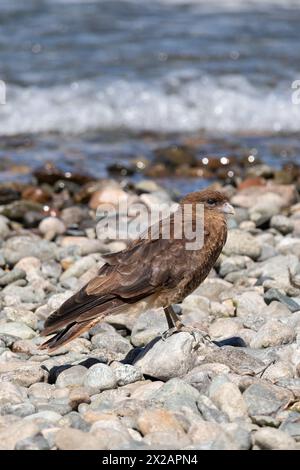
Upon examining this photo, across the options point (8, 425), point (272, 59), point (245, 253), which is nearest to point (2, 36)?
point (272, 59)

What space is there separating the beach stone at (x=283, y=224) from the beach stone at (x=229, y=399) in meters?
4.00

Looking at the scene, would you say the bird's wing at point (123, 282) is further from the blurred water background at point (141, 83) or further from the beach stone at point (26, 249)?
the blurred water background at point (141, 83)

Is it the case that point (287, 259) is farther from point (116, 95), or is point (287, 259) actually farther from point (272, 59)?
point (272, 59)

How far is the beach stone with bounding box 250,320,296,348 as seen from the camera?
19.3 ft

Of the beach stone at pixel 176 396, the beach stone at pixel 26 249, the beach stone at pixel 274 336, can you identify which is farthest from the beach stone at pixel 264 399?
the beach stone at pixel 26 249

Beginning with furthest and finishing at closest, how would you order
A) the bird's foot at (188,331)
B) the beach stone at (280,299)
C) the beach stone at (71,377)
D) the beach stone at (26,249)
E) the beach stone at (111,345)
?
1. the beach stone at (26,249)
2. the beach stone at (280,299)
3. the beach stone at (111,345)
4. the bird's foot at (188,331)
5. the beach stone at (71,377)

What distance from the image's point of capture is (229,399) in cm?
483

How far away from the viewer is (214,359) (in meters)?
5.40

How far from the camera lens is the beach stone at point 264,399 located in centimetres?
480

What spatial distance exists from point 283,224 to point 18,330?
3.25 metres

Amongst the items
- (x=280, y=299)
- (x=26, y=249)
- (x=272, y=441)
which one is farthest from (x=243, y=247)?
(x=272, y=441)

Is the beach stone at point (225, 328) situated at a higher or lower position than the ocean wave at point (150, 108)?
higher

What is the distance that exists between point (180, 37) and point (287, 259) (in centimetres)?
1144

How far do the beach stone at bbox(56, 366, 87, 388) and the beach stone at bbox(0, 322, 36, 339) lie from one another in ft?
3.06
